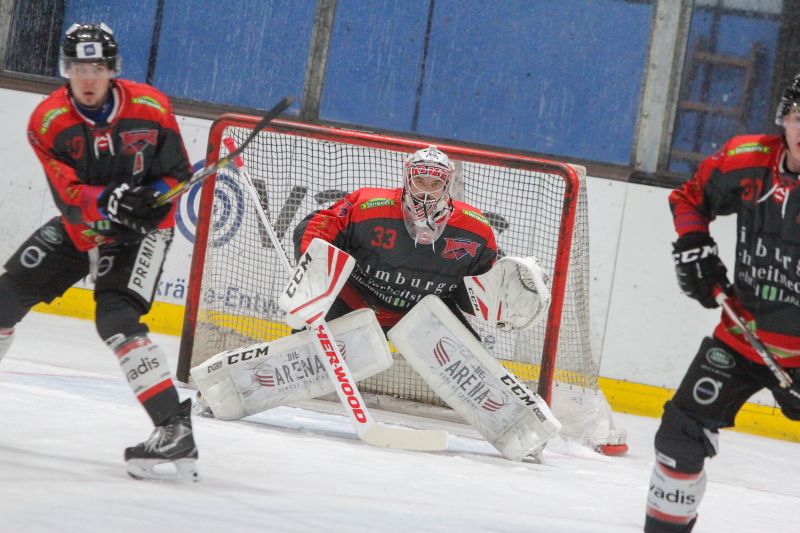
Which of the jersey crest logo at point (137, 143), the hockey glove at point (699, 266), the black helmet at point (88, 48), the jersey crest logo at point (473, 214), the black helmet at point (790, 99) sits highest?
the black helmet at point (790, 99)

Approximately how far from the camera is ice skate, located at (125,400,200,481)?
2.55m

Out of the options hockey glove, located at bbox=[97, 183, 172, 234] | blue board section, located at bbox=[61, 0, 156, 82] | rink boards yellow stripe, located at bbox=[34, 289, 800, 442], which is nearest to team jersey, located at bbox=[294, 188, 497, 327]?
hockey glove, located at bbox=[97, 183, 172, 234]

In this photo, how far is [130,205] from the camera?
2.59 meters

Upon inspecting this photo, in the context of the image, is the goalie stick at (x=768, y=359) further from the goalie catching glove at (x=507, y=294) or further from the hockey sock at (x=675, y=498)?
the goalie catching glove at (x=507, y=294)

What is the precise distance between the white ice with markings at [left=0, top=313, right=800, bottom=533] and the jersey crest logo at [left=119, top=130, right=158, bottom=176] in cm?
73

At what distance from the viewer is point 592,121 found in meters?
6.12

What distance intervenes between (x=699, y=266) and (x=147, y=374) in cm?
127

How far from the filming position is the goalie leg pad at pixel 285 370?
3.88m

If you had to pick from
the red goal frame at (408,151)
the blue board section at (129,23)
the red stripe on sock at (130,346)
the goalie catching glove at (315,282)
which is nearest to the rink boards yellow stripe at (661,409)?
the red goal frame at (408,151)

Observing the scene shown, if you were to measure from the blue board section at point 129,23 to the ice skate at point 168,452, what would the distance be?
426 centimetres

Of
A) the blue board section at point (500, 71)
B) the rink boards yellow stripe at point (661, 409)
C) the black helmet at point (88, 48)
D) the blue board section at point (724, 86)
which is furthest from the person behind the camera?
the blue board section at point (500, 71)

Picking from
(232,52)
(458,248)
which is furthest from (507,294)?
(232,52)

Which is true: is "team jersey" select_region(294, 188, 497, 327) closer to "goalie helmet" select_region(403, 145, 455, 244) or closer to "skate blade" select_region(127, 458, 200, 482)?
"goalie helmet" select_region(403, 145, 455, 244)

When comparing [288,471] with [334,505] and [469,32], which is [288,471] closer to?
[334,505]
